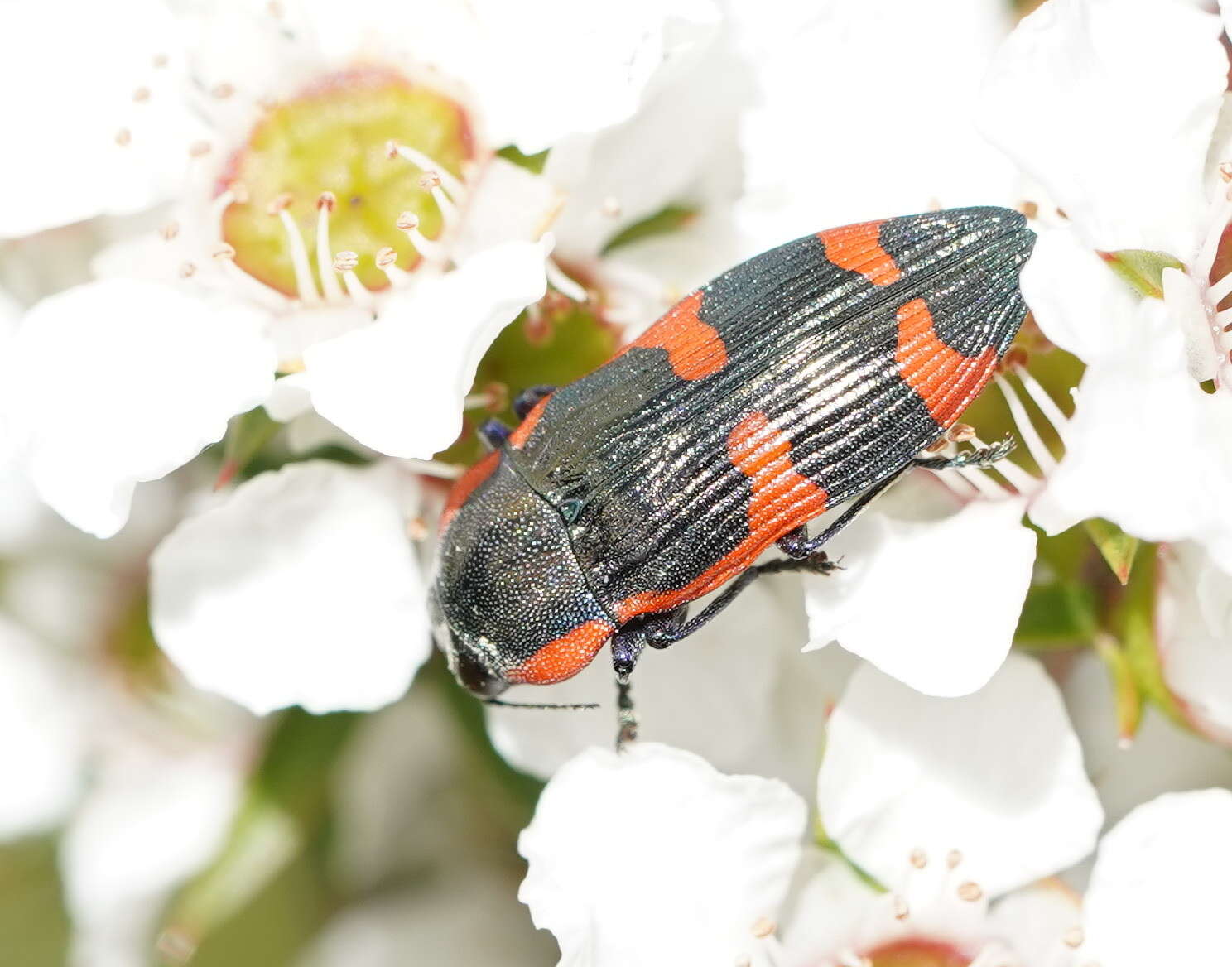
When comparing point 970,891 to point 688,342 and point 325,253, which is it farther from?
point 325,253

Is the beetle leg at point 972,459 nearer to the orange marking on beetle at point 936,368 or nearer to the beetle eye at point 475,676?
the orange marking on beetle at point 936,368

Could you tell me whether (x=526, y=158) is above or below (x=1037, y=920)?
above

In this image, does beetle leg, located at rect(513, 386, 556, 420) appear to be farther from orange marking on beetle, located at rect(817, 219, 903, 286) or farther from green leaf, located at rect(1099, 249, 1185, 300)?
green leaf, located at rect(1099, 249, 1185, 300)

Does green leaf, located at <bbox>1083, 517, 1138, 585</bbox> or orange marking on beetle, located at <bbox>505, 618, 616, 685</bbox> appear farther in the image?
orange marking on beetle, located at <bbox>505, 618, 616, 685</bbox>

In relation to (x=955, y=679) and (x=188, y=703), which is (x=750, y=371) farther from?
(x=188, y=703)

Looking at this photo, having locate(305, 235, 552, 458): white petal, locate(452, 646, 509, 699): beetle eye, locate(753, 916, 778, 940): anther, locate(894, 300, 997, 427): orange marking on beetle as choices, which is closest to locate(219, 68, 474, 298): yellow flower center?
locate(305, 235, 552, 458): white petal

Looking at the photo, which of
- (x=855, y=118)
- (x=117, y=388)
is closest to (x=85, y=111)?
(x=117, y=388)
